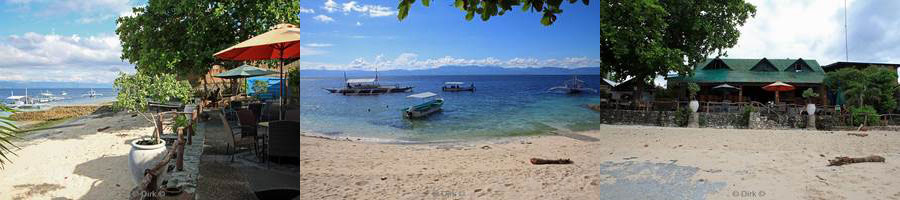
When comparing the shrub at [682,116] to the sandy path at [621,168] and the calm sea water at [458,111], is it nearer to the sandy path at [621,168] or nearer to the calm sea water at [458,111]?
the sandy path at [621,168]

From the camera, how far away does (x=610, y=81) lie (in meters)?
11.7

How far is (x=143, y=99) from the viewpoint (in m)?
6.98

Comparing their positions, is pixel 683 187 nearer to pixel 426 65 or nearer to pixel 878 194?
pixel 878 194

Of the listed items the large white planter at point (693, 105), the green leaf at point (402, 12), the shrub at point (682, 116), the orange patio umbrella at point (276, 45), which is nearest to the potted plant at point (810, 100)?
the large white planter at point (693, 105)

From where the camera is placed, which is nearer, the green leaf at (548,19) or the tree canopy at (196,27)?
the green leaf at (548,19)

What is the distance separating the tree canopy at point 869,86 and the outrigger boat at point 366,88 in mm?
16103

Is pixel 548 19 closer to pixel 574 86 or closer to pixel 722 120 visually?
pixel 574 86

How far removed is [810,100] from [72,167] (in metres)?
18.3

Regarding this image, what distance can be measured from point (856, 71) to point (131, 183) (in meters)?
17.5

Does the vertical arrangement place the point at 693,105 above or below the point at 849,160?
above

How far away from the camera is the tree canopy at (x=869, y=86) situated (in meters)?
13.5

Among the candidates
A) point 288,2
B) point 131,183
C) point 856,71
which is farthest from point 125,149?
point 856,71

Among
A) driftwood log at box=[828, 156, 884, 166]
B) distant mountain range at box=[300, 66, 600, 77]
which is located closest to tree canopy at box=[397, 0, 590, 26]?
distant mountain range at box=[300, 66, 600, 77]

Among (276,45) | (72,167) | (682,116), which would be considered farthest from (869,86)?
(72,167)
